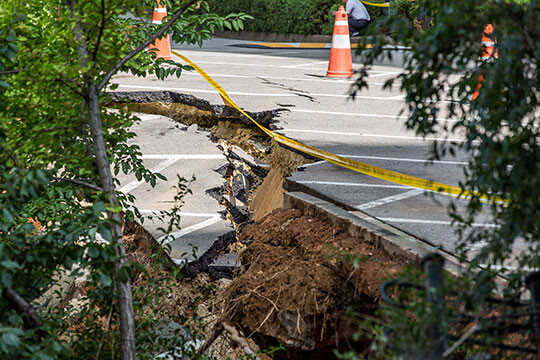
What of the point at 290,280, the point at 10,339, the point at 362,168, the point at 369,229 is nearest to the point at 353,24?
the point at 362,168

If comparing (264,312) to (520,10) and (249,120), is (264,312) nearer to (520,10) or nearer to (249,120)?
(520,10)

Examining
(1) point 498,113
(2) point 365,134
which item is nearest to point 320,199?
(2) point 365,134

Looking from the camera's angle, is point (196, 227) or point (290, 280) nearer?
point (290, 280)

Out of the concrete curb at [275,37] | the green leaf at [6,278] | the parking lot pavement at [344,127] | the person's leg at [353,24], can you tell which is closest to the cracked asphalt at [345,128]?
the parking lot pavement at [344,127]

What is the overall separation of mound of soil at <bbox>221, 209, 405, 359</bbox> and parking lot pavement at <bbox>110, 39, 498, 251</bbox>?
21.6 inches

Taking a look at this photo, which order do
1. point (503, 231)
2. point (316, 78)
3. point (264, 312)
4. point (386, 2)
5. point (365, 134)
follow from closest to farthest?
1. point (503, 231)
2. point (264, 312)
3. point (365, 134)
4. point (316, 78)
5. point (386, 2)

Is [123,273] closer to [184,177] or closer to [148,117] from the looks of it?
[184,177]

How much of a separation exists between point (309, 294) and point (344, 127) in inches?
165

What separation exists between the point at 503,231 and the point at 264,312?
233cm

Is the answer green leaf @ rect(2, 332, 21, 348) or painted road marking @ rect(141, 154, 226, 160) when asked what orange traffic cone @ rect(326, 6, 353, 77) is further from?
green leaf @ rect(2, 332, 21, 348)

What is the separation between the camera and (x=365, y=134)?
309 inches

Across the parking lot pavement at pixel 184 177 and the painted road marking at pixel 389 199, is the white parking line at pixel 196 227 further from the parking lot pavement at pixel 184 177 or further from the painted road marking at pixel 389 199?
the painted road marking at pixel 389 199

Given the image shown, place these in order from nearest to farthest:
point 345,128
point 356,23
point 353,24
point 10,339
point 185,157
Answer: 1. point 10,339
2. point 185,157
3. point 345,128
4. point 356,23
5. point 353,24

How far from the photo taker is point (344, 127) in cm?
816
